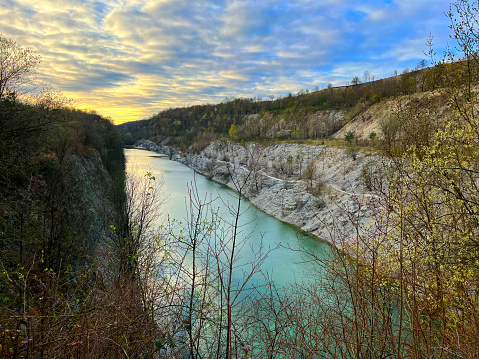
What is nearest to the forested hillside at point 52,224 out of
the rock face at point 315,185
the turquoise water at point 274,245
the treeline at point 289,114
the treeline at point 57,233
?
the treeline at point 57,233

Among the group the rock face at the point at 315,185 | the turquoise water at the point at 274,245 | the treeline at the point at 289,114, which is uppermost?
the treeline at the point at 289,114

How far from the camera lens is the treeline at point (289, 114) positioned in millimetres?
52969

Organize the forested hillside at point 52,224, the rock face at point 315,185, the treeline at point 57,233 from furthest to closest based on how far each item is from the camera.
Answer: the rock face at point 315,185, the forested hillside at point 52,224, the treeline at point 57,233

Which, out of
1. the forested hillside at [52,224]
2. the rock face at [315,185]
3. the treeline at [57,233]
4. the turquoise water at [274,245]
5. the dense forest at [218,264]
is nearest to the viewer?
the dense forest at [218,264]

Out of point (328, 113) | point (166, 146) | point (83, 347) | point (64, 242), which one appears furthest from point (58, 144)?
point (166, 146)

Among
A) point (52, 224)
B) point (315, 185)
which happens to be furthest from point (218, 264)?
point (315, 185)

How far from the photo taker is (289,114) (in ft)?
Answer: 252

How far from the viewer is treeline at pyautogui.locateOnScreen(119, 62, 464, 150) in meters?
53.0

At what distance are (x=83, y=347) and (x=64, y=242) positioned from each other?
32.2ft

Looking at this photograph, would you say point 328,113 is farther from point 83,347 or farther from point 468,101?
point 83,347

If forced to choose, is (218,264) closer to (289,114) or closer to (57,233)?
(57,233)

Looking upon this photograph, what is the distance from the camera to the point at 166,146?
329 ft

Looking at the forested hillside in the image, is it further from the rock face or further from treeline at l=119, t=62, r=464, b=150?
treeline at l=119, t=62, r=464, b=150

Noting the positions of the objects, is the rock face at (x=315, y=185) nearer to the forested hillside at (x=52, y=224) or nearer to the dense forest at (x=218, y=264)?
the dense forest at (x=218, y=264)
